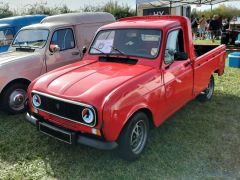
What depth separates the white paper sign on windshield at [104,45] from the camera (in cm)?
479

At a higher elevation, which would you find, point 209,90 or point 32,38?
point 32,38

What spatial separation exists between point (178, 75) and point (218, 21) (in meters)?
15.4

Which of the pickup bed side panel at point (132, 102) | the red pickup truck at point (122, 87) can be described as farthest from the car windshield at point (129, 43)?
the pickup bed side panel at point (132, 102)

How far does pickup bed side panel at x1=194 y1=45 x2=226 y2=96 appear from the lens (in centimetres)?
526

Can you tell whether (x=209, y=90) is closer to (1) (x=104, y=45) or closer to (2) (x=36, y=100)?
(1) (x=104, y=45)

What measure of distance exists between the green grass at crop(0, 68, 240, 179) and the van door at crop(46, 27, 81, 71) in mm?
1717

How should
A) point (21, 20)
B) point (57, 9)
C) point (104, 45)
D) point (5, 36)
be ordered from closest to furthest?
point (104, 45)
point (5, 36)
point (21, 20)
point (57, 9)

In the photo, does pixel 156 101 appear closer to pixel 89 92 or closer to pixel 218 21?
pixel 89 92

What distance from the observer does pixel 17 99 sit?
228 inches

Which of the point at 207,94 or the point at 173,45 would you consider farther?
the point at 207,94

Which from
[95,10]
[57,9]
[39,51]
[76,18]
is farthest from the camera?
[95,10]

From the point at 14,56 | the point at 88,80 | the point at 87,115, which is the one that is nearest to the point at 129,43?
the point at 88,80

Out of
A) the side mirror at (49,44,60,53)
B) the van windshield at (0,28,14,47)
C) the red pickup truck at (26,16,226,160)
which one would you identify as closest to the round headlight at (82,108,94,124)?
the red pickup truck at (26,16,226,160)

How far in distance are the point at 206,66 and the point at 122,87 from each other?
2780 mm
